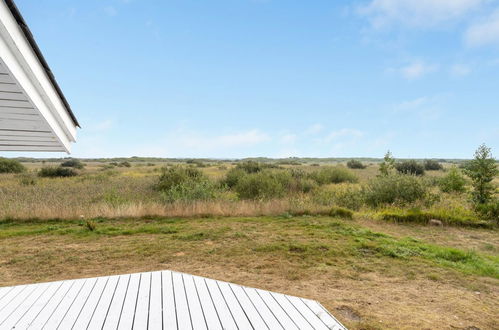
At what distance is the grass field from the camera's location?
13.5 ft

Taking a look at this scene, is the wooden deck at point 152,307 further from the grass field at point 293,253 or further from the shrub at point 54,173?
the shrub at point 54,173

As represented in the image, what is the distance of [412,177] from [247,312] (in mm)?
10999

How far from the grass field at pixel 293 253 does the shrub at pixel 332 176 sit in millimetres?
9250

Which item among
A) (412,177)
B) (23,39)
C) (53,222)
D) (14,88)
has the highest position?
(23,39)

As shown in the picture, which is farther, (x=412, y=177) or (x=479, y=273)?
(x=412, y=177)

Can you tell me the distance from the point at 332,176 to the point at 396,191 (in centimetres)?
895

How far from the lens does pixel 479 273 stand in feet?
17.5

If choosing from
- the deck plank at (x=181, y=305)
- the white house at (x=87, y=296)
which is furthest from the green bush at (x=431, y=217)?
the deck plank at (x=181, y=305)

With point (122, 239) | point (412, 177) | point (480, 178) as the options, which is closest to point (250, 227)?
point (122, 239)

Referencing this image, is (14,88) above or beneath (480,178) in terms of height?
above

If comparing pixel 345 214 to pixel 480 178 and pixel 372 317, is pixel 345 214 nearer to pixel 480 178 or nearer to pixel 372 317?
pixel 480 178

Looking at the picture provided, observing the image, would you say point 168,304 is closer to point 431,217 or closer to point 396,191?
point 431,217

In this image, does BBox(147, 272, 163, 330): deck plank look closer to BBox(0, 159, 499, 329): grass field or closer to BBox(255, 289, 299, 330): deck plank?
BBox(255, 289, 299, 330): deck plank

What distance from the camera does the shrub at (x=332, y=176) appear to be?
64.7 ft
